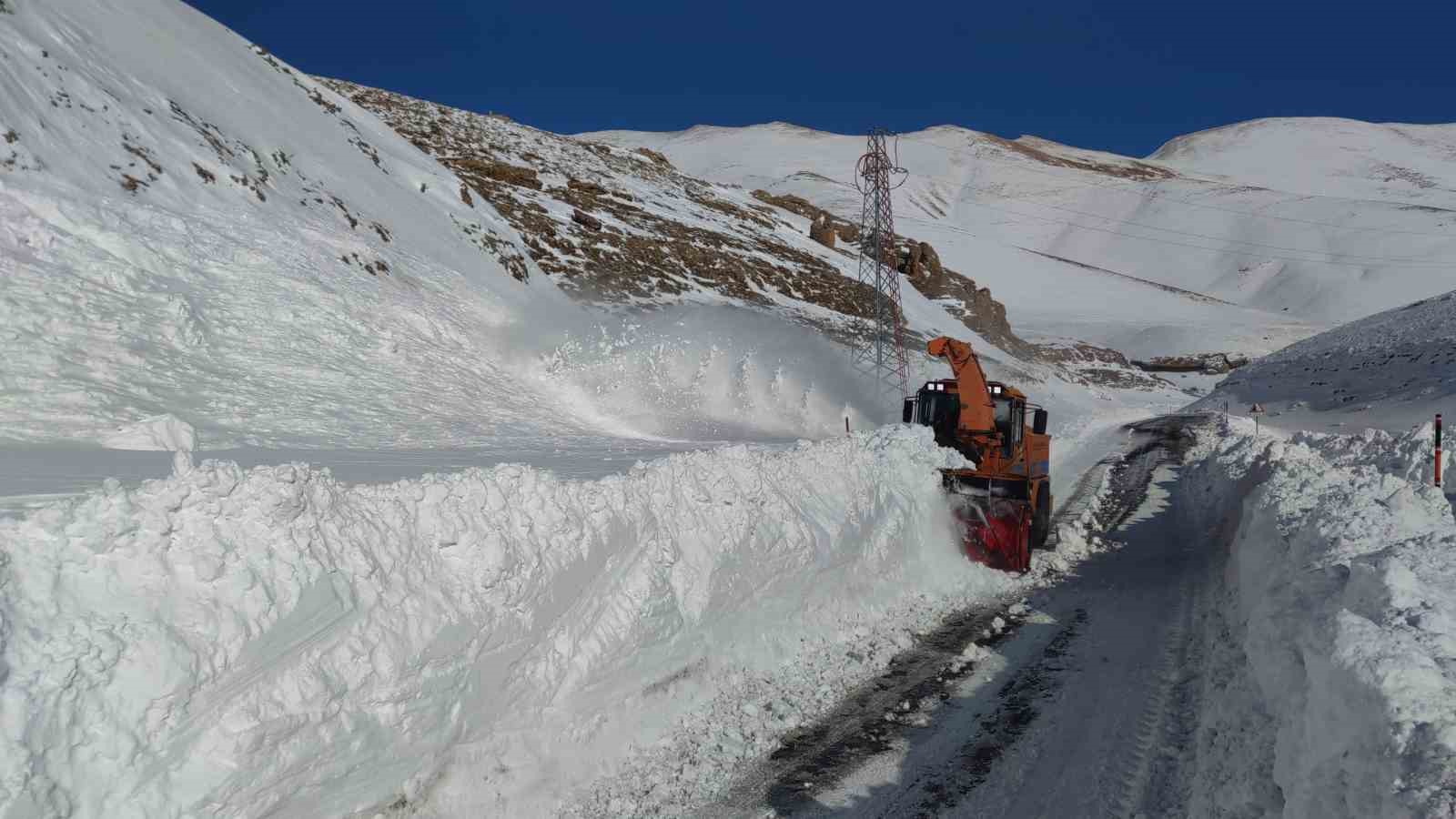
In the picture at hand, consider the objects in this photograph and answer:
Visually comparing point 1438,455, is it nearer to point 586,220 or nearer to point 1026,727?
point 1026,727

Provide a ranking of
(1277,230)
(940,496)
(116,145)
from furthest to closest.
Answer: (1277,230) → (116,145) → (940,496)

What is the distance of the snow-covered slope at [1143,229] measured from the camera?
308 feet

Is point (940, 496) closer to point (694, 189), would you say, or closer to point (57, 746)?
point (57, 746)

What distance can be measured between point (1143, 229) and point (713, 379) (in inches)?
5171

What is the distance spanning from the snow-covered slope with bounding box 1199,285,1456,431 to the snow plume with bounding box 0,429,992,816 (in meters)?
24.8

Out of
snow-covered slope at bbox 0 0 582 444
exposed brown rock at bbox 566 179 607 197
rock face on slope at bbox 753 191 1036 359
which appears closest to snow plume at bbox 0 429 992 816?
snow-covered slope at bbox 0 0 582 444

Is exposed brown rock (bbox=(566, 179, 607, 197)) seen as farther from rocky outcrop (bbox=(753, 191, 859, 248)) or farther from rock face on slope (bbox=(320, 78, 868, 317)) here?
rocky outcrop (bbox=(753, 191, 859, 248))

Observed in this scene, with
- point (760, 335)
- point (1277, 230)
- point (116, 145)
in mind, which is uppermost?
point (1277, 230)

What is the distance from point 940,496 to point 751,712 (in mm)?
5702

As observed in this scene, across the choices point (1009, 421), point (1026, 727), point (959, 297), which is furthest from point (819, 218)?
point (1026, 727)

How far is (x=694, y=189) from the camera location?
218ft

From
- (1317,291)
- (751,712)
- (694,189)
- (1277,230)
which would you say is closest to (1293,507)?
(751,712)

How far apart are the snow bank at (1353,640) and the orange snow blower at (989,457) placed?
8.48 feet

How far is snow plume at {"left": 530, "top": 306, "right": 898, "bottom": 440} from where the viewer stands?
20672 millimetres
